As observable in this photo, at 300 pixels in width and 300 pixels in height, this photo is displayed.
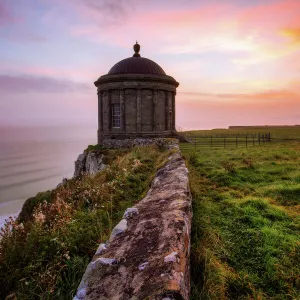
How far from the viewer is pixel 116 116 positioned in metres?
28.4

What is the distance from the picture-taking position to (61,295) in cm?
310

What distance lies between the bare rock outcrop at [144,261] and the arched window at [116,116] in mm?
24583

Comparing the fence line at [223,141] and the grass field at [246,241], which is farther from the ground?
the fence line at [223,141]

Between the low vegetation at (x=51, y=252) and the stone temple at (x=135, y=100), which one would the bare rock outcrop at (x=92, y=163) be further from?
the low vegetation at (x=51, y=252)

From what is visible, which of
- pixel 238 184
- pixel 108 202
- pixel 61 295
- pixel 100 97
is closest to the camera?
pixel 61 295

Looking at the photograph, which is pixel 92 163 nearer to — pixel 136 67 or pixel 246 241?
pixel 136 67

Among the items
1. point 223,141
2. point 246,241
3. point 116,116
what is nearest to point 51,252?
point 246,241

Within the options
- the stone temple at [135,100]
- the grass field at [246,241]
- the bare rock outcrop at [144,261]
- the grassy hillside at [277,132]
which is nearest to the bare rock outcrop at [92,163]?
the stone temple at [135,100]

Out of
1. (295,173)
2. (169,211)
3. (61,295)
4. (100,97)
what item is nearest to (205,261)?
(169,211)

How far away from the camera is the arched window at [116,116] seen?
2809cm

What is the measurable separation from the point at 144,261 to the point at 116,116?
2636 cm

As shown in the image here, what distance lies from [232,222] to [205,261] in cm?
211

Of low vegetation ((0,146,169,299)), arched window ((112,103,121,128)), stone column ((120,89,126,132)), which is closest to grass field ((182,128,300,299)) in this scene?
low vegetation ((0,146,169,299))

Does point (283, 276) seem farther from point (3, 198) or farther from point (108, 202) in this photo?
point (3, 198)
